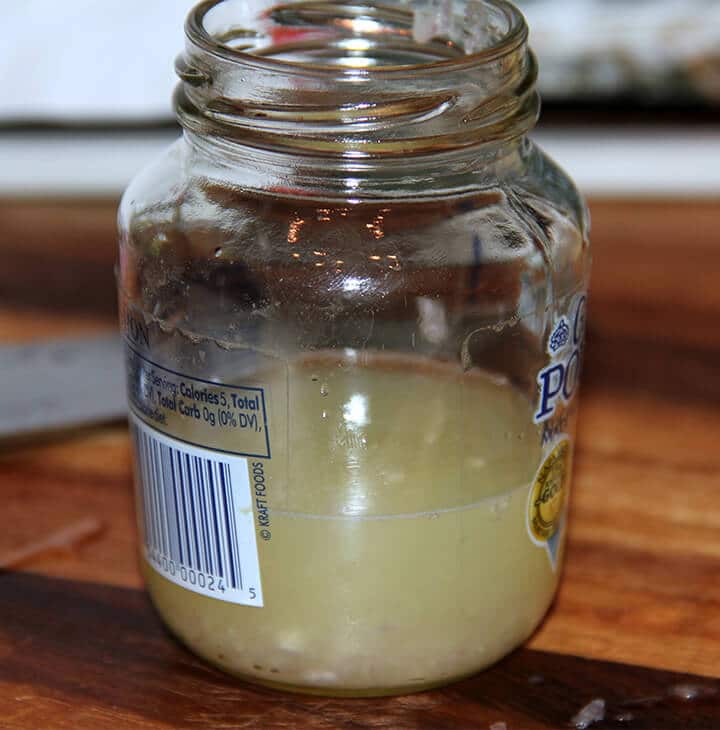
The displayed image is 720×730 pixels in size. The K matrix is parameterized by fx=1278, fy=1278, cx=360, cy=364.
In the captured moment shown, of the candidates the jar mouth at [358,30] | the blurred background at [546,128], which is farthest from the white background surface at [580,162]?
the jar mouth at [358,30]

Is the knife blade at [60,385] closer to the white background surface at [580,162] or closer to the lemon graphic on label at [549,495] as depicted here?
the white background surface at [580,162]

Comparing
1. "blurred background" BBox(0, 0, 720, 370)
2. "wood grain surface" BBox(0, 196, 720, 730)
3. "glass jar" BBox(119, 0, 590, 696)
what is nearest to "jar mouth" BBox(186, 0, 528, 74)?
"glass jar" BBox(119, 0, 590, 696)

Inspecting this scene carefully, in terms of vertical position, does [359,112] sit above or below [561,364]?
above

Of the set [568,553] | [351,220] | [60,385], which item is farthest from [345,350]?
[60,385]

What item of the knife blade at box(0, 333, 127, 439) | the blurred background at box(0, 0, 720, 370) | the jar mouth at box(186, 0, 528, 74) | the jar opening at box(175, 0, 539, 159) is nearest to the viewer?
the jar opening at box(175, 0, 539, 159)

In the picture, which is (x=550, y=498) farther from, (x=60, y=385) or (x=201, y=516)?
(x=60, y=385)

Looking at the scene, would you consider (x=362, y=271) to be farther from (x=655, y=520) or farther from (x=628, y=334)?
(x=628, y=334)

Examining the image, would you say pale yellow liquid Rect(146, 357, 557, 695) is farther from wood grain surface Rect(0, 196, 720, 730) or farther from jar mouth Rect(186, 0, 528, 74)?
jar mouth Rect(186, 0, 528, 74)
